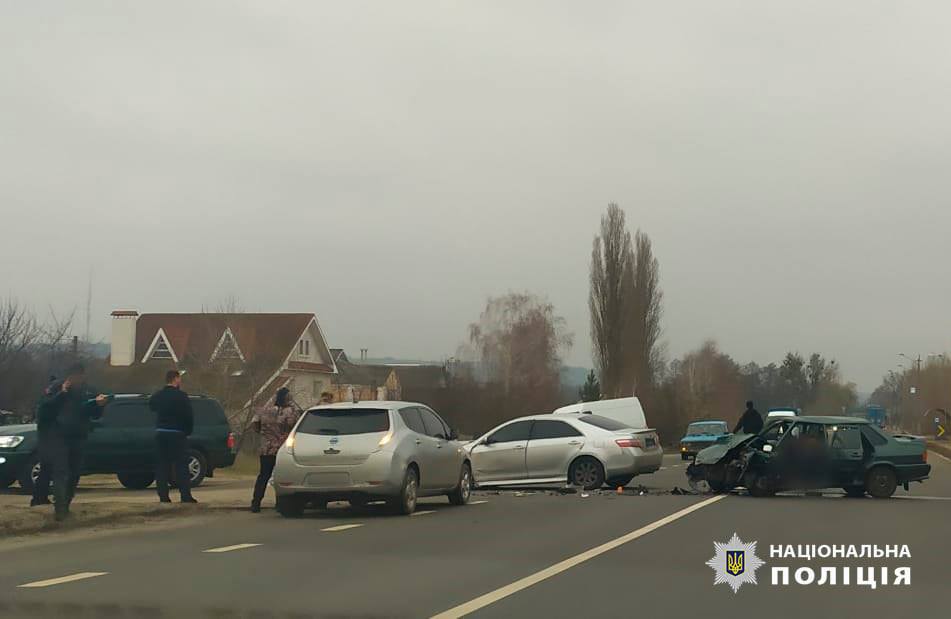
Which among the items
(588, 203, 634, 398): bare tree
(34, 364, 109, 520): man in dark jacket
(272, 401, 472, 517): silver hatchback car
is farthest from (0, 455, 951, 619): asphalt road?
(588, 203, 634, 398): bare tree

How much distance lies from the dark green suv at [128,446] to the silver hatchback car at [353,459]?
5568 mm

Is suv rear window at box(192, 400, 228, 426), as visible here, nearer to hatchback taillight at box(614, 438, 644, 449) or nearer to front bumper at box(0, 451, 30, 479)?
front bumper at box(0, 451, 30, 479)

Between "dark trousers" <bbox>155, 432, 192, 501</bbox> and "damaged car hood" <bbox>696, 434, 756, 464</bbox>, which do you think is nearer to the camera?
"dark trousers" <bbox>155, 432, 192, 501</bbox>

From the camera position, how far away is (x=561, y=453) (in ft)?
75.2

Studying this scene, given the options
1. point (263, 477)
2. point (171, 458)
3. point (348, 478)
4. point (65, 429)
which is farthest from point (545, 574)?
point (171, 458)

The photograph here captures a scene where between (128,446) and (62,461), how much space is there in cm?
727

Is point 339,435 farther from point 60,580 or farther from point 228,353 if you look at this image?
point 228,353

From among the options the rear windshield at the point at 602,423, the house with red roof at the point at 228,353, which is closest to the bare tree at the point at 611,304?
the house with red roof at the point at 228,353

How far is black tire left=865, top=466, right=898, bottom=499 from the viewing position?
20.9 metres

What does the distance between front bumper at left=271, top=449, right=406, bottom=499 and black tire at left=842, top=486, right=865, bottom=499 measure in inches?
343

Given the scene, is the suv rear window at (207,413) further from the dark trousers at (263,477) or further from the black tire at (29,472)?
the dark trousers at (263,477)

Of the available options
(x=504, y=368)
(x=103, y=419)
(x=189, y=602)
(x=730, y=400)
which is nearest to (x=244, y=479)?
(x=103, y=419)

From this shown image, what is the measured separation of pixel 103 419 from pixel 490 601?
15533 millimetres

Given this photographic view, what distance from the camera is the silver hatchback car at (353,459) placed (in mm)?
16891
